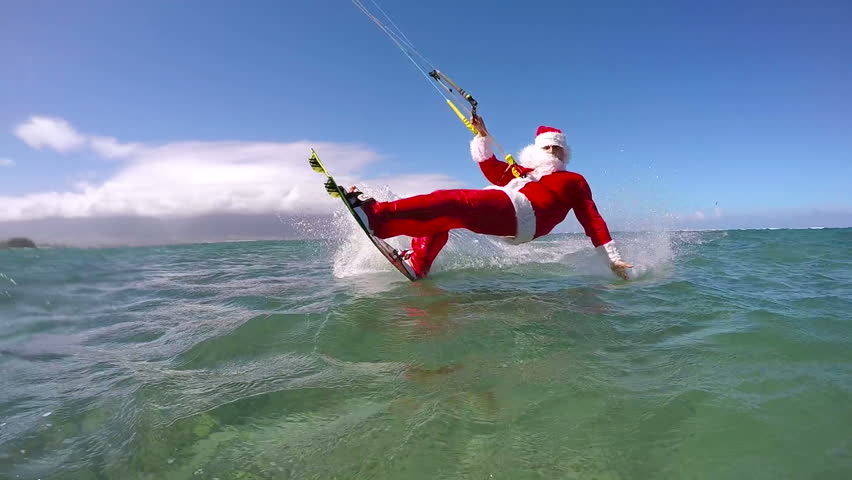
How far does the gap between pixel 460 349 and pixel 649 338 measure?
142 centimetres

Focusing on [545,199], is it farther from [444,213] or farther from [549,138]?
[444,213]

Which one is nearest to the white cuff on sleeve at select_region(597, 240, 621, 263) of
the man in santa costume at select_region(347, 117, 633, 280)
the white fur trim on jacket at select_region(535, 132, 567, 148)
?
the man in santa costume at select_region(347, 117, 633, 280)

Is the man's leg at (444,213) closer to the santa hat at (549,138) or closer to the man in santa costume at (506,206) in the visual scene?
the man in santa costume at (506,206)

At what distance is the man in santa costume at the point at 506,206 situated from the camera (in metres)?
4.73

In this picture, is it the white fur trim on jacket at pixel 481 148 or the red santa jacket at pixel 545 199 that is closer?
the red santa jacket at pixel 545 199

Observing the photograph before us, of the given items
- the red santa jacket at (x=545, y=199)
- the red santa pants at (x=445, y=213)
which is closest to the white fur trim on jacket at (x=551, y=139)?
the red santa jacket at (x=545, y=199)

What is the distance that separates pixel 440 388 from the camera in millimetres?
2305

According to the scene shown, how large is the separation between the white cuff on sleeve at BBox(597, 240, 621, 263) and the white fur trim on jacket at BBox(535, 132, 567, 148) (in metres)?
1.38

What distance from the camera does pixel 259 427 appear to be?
196 centimetres

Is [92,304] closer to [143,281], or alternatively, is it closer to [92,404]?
[143,281]

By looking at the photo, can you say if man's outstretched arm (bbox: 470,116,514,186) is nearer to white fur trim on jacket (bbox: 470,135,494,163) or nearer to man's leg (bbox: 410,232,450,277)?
white fur trim on jacket (bbox: 470,135,494,163)

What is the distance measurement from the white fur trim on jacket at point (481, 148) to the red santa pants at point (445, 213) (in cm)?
92

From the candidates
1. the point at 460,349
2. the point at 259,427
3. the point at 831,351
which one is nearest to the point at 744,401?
the point at 831,351

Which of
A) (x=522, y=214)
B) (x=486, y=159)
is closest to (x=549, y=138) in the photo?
(x=486, y=159)
